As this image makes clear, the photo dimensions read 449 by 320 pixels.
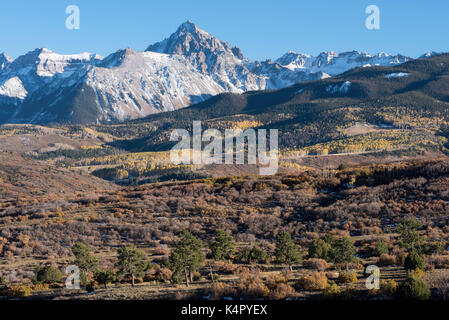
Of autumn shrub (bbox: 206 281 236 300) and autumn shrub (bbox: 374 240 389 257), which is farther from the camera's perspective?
autumn shrub (bbox: 374 240 389 257)

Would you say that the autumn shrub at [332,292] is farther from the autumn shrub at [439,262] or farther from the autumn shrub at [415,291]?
the autumn shrub at [439,262]

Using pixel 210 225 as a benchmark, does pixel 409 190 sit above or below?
above

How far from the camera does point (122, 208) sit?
3054 inches

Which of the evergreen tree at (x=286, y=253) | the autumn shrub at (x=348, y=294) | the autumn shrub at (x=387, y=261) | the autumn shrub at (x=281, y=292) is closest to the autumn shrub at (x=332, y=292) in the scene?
the autumn shrub at (x=348, y=294)

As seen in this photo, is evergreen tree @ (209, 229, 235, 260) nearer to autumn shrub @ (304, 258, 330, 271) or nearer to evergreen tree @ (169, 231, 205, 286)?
evergreen tree @ (169, 231, 205, 286)

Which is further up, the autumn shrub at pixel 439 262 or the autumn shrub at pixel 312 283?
the autumn shrub at pixel 439 262

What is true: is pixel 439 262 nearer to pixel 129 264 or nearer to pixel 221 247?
pixel 221 247

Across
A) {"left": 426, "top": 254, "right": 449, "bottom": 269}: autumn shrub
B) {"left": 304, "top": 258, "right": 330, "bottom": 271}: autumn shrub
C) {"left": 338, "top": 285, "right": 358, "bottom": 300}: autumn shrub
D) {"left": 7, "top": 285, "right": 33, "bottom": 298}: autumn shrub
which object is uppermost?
{"left": 426, "top": 254, "right": 449, "bottom": 269}: autumn shrub

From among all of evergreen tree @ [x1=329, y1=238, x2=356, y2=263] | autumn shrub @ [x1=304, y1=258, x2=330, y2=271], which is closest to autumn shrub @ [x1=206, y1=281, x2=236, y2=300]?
autumn shrub @ [x1=304, y1=258, x2=330, y2=271]

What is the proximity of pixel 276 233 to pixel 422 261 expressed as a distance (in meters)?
28.5
